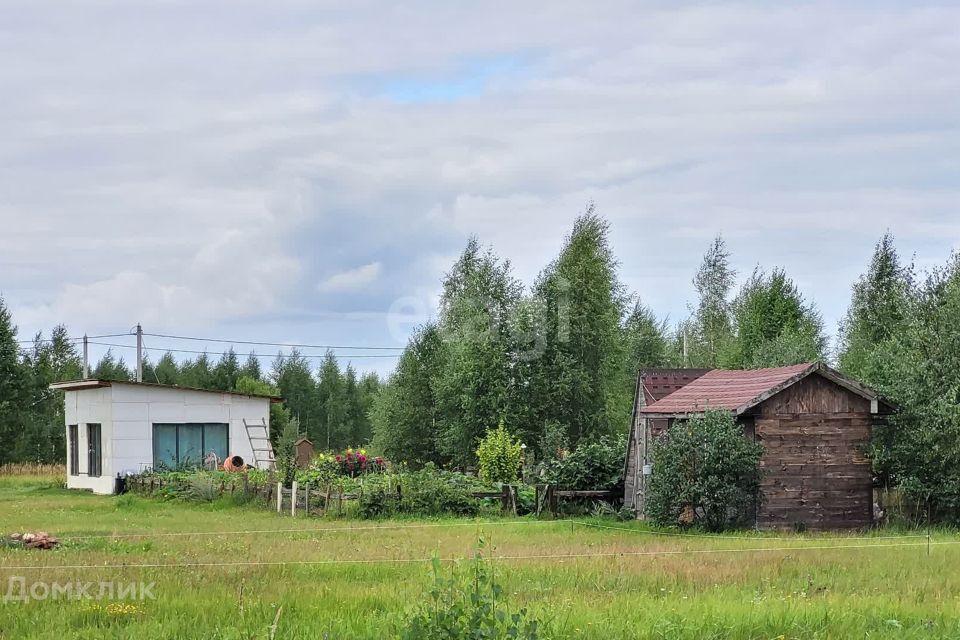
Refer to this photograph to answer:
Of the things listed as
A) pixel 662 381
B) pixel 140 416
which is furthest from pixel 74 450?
pixel 662 381

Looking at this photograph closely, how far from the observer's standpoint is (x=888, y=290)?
2437 inches

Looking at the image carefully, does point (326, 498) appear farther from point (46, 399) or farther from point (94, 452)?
point (46, 399)

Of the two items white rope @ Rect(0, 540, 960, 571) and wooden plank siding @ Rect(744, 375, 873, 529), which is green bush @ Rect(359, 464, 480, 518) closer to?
wooden plank siding @ Rect(744, 375, 873, 529)

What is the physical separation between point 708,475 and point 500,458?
19.5m

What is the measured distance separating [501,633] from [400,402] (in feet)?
164

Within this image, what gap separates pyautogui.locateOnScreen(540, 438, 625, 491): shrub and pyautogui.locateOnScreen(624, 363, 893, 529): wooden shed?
171 inches

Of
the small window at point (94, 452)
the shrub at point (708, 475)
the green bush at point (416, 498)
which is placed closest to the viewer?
the shrub at point (708, 475)

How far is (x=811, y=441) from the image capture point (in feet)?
89.8

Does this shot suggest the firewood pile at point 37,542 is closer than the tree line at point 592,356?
Yes

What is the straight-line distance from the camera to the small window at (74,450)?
4776cm

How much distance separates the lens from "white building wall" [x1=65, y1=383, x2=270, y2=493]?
44.4 metres

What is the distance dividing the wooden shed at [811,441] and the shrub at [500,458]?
53.2 ft

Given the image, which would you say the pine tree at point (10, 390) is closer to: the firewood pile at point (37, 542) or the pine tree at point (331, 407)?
the pine tree at point (331, 407)

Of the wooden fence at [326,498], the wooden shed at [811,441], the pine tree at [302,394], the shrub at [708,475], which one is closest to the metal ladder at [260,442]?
the wooden fence at [326,498]
